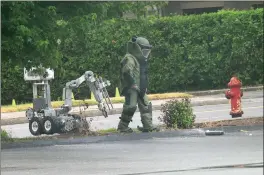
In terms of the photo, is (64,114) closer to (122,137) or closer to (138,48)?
(122,137)

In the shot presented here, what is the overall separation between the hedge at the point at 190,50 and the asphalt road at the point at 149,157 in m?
12.6

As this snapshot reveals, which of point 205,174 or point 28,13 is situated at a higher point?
point 28,13

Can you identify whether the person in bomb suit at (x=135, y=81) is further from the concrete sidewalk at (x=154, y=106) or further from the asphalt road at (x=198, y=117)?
the concrete sidewalk at (x=154, y=106)

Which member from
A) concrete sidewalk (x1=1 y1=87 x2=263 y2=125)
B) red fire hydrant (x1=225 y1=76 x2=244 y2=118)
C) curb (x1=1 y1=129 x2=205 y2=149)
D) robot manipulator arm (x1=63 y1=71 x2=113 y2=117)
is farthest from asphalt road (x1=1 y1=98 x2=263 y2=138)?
curb (x1=1 y1=129 x2=205 y2=149)

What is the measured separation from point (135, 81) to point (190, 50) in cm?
1347

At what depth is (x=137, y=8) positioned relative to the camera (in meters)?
14.6

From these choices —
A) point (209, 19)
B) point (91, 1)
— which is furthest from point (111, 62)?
point (91, 1)

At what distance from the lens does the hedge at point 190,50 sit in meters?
24.8

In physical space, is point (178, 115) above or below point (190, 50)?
below

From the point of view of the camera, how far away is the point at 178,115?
43.8ft

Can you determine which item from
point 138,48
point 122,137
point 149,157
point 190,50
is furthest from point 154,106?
point 149,157

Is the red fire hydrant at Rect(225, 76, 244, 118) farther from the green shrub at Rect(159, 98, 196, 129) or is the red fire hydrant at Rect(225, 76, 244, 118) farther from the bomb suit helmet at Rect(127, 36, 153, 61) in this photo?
the bomb suit helmet at Rect(127, 36, 153, 61)

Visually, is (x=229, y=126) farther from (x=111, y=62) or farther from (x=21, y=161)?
(x=111, y=62)

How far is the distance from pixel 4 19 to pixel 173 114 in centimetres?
373
